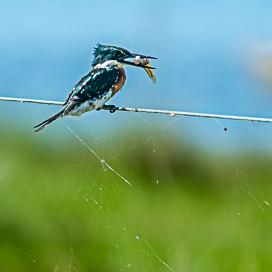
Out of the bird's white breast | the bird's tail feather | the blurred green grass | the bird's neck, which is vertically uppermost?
the bird's neck

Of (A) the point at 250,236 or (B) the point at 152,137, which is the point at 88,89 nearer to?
(B) the point at 152,137

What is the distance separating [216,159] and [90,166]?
1.72 ft

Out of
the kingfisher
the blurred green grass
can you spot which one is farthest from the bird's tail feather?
the blurred green grass

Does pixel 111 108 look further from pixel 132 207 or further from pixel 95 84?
pixel 132 207

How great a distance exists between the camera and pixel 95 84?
221cm

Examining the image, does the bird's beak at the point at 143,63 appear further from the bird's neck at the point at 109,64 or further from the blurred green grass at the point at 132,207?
the blurred green grass at the point at 132,207

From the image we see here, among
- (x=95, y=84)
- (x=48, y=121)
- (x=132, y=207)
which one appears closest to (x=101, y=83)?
(x=95, y=84)

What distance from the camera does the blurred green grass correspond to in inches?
100

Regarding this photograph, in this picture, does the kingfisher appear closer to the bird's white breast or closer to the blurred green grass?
the bird's white breast

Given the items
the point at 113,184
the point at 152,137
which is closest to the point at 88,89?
the point at 152,137

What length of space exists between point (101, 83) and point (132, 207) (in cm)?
61

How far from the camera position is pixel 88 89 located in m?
2.20

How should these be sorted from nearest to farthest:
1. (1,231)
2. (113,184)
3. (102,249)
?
(113,184) → (102,249) → (1,231)

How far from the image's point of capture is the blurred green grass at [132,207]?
2541 millimetres
